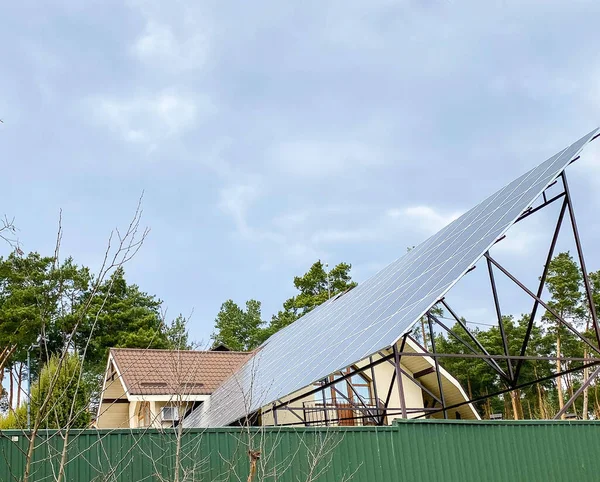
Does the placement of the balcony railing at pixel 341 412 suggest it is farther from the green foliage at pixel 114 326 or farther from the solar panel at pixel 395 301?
the green foliage at pixel 114 326

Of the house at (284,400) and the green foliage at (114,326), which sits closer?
the house at (284,400)

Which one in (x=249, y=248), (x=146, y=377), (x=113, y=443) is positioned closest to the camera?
(x=113, y=443)

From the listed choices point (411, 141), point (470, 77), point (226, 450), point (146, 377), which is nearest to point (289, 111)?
point (411, 141)

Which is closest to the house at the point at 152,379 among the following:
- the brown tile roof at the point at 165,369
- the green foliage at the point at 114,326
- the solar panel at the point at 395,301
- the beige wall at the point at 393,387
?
the brown tile roof at the point at 165,369

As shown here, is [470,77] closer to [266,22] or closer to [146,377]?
[266,22]

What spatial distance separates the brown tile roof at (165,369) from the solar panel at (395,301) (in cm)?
418

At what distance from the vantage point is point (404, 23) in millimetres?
24750

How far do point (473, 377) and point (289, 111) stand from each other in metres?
19.8

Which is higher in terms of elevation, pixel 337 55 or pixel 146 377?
pixel 337 55

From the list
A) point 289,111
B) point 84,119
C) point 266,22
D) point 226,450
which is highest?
point 289,111

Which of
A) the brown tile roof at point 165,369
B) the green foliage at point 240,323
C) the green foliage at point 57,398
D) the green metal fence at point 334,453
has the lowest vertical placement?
the green metal fence at point 334,453

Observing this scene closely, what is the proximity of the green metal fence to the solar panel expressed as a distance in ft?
4.33

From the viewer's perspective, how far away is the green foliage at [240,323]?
51.4m

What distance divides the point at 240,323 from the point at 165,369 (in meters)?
31.5
